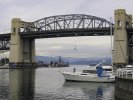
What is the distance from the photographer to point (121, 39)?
150m

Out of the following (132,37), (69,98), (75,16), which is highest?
(75,16)

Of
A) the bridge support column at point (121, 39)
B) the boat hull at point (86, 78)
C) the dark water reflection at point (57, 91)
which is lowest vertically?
the dark water reflection at point (57, 91)

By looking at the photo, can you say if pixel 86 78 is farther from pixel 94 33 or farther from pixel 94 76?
pixel 94 33

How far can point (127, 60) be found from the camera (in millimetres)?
150625

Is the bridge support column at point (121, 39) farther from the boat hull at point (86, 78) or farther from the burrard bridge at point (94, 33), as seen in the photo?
Answer: the boat hull at point (86, 78)

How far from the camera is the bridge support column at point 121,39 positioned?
479 feet

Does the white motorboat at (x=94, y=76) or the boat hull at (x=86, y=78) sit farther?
the white motorboat at (x=94, y=76)

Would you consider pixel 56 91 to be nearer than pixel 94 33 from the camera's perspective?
Yes

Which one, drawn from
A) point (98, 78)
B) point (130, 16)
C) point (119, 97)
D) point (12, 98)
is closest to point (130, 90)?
point (119, 97)

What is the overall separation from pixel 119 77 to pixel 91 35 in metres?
120

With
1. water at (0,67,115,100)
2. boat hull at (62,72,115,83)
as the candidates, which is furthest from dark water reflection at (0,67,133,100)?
boat hull at (62,72,115,83)

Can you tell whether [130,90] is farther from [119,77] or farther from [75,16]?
[75,16]

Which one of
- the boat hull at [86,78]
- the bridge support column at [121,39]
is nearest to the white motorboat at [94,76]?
the boat hull at [86,78]

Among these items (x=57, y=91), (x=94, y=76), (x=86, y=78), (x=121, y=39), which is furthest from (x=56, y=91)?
(x=121, y=39)
